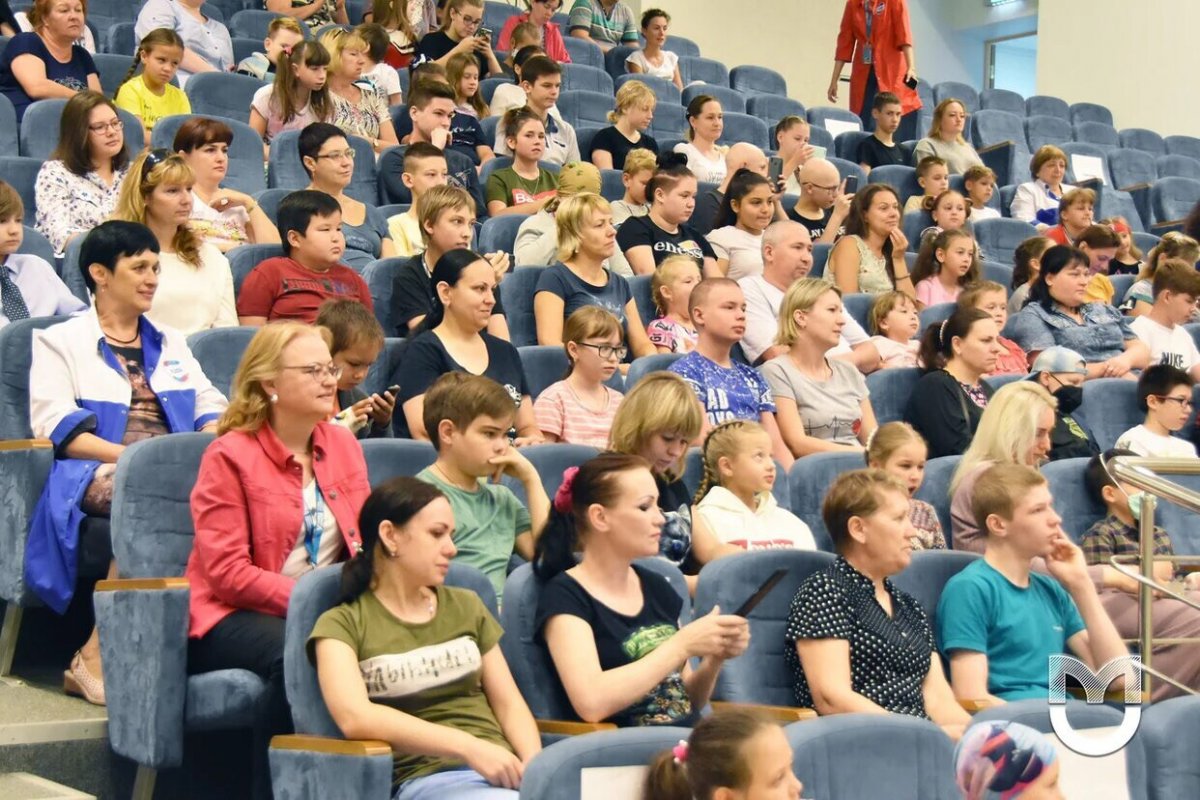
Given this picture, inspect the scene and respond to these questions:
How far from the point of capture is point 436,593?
8.30 ft

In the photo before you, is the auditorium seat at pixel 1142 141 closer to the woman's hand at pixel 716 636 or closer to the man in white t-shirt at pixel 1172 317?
the man in white t-shirt at pixel 1172 317

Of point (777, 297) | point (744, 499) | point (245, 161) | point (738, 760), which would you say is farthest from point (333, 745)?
point (245, 161)

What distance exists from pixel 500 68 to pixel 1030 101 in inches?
154

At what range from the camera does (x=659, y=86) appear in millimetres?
7957

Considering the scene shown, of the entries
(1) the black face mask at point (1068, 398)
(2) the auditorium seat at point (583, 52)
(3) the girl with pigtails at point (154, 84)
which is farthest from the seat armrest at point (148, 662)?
(2) the auditorium seat at point (583, 52)

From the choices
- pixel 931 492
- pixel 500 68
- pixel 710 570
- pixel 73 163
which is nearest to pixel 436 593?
pixel 710 570

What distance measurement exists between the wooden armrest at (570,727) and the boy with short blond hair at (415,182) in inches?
100

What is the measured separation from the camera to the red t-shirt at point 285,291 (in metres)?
3.98

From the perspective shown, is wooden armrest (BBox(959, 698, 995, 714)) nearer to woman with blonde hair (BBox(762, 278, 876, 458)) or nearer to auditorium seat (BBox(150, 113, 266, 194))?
woman with blonde hair (BBox(762, 278, 876, 458))

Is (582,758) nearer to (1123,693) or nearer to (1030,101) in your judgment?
(1123,693)

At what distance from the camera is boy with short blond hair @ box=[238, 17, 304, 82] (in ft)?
19.7

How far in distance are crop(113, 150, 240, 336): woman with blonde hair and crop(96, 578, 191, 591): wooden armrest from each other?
119cm

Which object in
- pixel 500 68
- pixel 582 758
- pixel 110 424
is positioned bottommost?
pixel 582 758

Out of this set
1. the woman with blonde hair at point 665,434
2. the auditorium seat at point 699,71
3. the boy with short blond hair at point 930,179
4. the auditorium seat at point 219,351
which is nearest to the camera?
the woman with blonde hair at point 665,434
